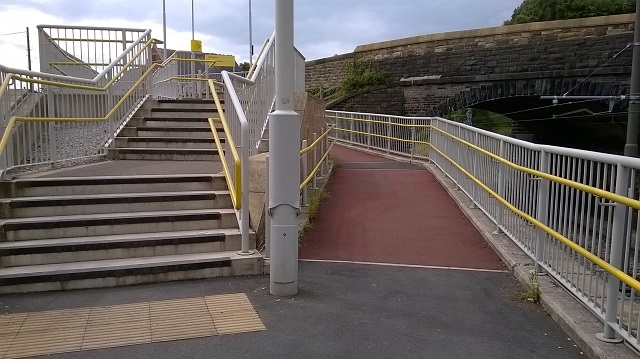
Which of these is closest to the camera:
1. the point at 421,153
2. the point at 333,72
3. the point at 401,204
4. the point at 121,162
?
the point at 121,162

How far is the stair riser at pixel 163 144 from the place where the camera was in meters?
8.90

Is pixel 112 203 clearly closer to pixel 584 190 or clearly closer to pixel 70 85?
pixel 70 85

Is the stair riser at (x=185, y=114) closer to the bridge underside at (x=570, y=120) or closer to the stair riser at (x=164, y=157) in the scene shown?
the stair riser at (x=164, y=157)

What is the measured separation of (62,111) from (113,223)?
120 inches

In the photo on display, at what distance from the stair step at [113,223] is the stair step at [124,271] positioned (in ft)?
1.52

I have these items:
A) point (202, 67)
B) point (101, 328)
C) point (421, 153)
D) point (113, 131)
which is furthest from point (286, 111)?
point (202, 67)

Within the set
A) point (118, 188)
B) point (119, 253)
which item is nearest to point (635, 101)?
point (118, 188)

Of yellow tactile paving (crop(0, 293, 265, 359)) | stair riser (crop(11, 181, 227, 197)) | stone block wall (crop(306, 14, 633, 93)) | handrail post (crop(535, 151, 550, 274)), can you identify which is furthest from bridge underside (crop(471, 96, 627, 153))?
yellow tactile paving (crop(0, 293, 265, 359))

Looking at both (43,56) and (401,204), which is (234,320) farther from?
(43,56)

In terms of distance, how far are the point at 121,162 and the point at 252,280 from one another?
13.3 ft

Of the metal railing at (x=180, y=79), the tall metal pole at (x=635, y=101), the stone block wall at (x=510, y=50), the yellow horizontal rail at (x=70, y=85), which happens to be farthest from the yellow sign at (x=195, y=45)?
the stone block wall at (x=510, y=50)

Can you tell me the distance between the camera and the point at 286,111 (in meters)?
4.73

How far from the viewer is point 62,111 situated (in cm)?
790

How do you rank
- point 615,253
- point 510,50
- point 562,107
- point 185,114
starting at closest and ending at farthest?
point 615,253 < point 185,114 < point 510,50 < point 562,107
